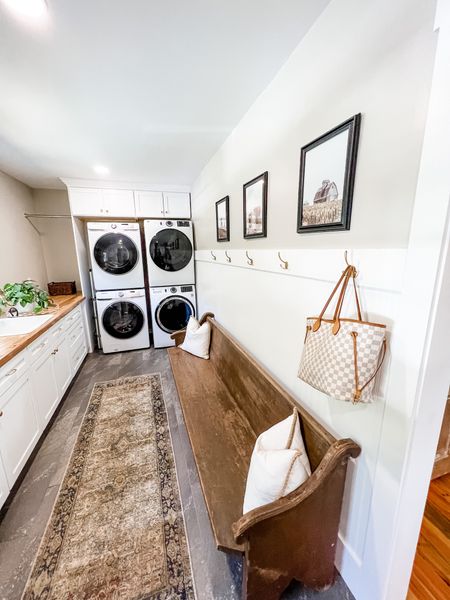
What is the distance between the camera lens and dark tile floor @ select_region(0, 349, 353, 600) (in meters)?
1.11

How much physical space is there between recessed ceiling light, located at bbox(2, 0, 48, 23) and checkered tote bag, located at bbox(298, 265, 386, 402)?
157cm

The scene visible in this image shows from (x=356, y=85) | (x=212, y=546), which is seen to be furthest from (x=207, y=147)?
(x=212, y=546)

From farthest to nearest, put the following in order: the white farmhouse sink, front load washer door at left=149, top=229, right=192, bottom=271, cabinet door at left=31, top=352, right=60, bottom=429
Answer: front load washer door at left=149, top=229, right=192, bottom=271
the white farmhouse sink
cabinet door at left=31, top=352, right=60, bottom=429

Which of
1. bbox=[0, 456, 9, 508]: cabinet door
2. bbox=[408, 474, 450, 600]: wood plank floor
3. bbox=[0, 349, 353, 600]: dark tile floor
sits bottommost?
bbox=[408, 474, 450, 600]: wood plank floor

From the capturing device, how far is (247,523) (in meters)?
0.83

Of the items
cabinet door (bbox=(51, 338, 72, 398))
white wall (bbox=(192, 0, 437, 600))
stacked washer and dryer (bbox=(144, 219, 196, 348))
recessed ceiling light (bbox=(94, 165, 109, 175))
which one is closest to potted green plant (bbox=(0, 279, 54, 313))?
Answer: cabinet door (bbox=(51, 338, 72, 398))

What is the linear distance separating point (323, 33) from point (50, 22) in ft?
3.77

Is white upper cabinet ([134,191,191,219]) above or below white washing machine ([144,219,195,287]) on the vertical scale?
above

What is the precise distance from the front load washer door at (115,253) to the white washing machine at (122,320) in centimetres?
35

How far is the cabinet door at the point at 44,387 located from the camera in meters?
1.89

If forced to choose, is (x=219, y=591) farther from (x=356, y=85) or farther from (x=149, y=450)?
(x=356, y=85)

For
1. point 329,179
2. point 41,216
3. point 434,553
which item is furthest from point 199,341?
point 41,216

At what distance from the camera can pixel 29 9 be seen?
96cm

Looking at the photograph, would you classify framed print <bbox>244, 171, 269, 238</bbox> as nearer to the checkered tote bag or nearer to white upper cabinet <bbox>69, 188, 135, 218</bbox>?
the checkered tote bag
